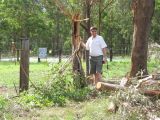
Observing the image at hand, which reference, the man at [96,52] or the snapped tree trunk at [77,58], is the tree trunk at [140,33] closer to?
the man at [96,52]

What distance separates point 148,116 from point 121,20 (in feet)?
143

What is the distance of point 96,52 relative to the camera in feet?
45.3

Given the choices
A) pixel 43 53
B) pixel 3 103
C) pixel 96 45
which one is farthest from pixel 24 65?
pixel 43 53

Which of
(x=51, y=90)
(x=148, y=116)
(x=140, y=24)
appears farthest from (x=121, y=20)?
(x=148, y=116)

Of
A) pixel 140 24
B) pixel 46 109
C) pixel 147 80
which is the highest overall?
pixel 140 24

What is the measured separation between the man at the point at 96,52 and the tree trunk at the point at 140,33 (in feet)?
4.19

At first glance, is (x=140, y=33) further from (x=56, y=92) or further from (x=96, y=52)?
(x=56, y=92)

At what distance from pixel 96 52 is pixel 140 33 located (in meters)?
1.93

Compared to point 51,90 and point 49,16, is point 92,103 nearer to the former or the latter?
point 51,90

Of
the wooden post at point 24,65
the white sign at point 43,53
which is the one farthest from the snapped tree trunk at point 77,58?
the white sign at point 43,53

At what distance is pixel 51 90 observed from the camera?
11.9m

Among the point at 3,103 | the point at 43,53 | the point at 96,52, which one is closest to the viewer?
the point at 3,103

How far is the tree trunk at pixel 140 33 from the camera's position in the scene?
14633mm

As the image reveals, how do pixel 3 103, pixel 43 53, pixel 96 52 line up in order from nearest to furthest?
pixel 3 103, pixel 96 52, pixel 43 53
